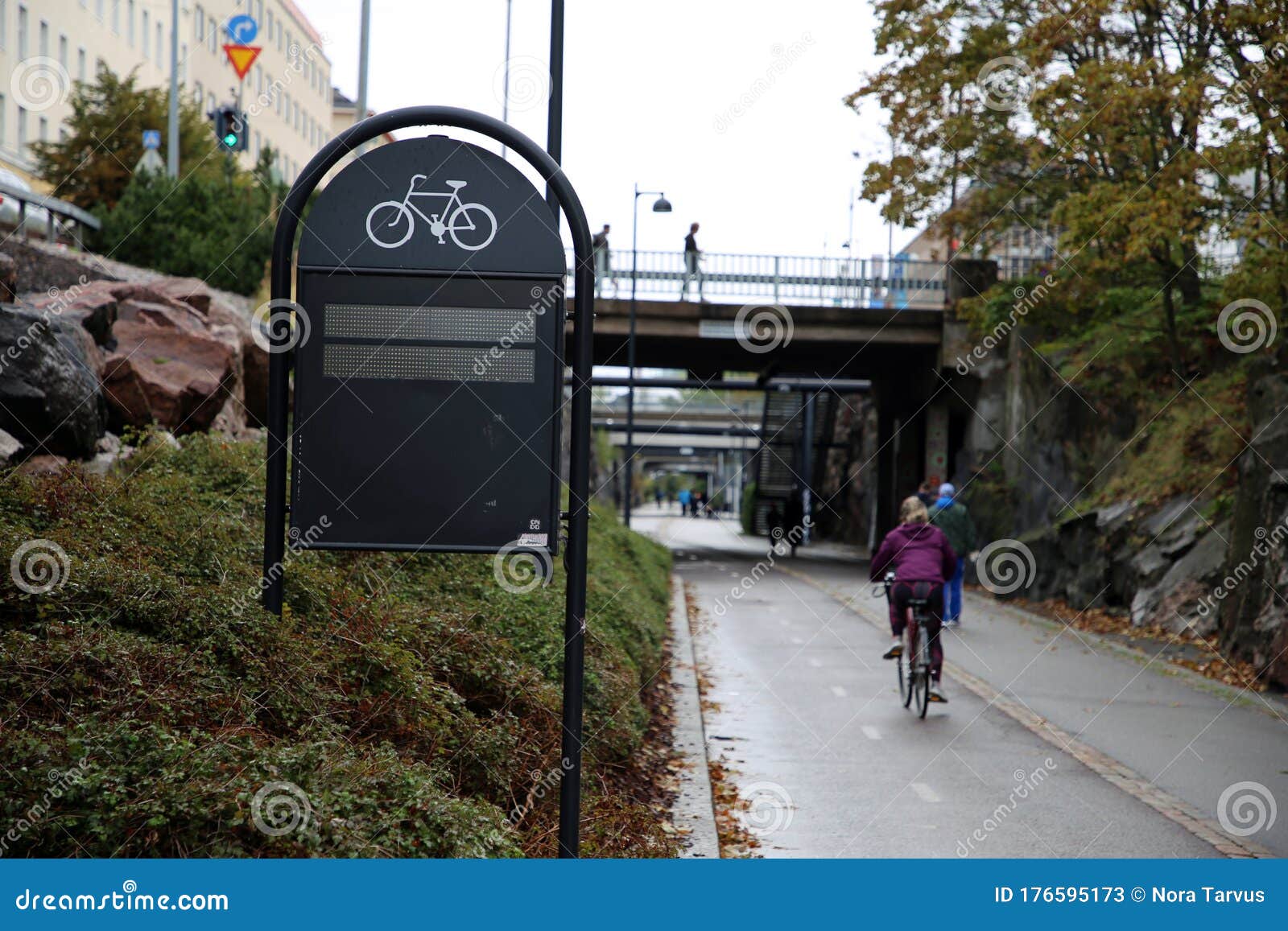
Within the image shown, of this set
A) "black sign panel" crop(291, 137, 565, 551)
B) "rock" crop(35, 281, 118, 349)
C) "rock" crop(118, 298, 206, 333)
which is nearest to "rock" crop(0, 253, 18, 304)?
"rock" crop(35, 281, 118, 349)

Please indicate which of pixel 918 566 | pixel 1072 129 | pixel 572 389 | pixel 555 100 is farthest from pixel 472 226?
pixel 1072 129

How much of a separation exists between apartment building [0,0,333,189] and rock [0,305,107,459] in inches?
680

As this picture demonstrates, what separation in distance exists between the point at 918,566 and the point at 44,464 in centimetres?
Result: 666

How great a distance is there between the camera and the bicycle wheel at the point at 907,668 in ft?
39.2

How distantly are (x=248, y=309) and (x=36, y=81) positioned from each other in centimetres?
1930

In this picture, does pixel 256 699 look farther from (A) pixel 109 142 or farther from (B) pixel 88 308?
(A) pixel 109 142

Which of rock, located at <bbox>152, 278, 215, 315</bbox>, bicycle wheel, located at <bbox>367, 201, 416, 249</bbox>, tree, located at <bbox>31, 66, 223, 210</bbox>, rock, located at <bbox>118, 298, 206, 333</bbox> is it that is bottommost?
rock, located at <bbox>118, 298, 206, 333</bbox>

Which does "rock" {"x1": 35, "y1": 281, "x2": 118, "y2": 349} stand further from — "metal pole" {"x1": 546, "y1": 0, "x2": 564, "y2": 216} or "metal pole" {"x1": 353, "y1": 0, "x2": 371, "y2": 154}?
"metal pole" {"x1": 353, "y1": 0, "x2": 371, "y2": 154}

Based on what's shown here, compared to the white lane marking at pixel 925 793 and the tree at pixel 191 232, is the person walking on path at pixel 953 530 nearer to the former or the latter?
the white lane marking at pixel 925 793

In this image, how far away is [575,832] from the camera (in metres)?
4.92

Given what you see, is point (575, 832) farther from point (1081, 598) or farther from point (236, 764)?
point (1081, 598)

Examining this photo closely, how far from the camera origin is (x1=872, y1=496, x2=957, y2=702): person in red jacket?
11.8 meters

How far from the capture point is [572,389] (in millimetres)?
5270

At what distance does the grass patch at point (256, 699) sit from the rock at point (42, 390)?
1054 millimetres
